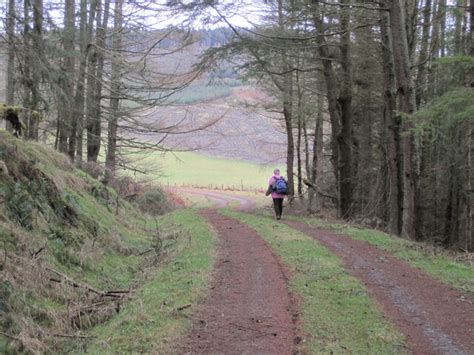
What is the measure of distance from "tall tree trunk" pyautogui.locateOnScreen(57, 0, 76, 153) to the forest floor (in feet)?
16.5

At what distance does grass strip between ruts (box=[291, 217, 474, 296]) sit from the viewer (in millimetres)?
8719

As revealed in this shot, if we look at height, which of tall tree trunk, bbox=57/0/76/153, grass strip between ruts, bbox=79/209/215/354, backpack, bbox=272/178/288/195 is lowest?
grass strip between ruts, bbox=79/209/215/354

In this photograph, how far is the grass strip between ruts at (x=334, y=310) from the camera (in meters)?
5.58

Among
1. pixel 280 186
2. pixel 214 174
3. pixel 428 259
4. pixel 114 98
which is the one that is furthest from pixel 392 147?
pixel 214 174

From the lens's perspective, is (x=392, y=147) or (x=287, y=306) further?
(x=392, y=147)

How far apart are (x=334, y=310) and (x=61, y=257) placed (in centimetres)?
477

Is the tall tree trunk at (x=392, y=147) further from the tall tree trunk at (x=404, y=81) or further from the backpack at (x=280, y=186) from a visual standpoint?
the backpack at (x=280, y=186)

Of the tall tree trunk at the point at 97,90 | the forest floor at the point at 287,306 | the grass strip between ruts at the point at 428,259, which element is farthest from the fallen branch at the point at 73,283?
the tall tree trunk at the point at 97,90

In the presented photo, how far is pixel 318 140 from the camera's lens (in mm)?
26562

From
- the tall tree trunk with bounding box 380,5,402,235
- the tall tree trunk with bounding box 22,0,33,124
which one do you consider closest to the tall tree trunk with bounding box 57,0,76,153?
the tall tree trunk with bounding box 22,0,33,124

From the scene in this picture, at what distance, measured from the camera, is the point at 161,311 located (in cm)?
668

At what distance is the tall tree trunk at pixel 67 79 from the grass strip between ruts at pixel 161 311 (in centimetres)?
442

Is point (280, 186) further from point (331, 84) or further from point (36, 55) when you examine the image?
point (36, 55)

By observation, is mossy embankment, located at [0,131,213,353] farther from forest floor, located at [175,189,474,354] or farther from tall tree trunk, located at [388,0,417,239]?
tall tree trunk, located at [388,0,417,239]
